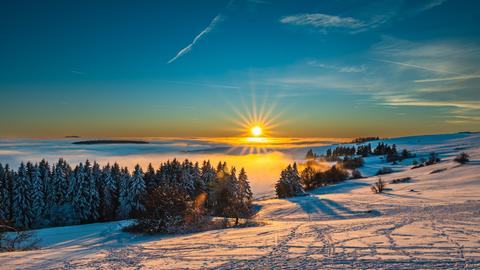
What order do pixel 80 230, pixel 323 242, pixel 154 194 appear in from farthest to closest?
pixel 80 230 < pixel 154 194 < pixel 323 242

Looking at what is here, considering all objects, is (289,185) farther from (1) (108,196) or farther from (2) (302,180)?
(1) (108,196)

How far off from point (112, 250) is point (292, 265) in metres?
11.1

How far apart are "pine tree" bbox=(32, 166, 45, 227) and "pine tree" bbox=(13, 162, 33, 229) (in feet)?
2.22

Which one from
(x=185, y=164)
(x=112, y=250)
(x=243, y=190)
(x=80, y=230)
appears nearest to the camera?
(x=112, y=250)

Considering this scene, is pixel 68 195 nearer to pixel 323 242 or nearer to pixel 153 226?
pixel 153 226

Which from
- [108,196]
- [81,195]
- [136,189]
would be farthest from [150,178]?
[81,195]

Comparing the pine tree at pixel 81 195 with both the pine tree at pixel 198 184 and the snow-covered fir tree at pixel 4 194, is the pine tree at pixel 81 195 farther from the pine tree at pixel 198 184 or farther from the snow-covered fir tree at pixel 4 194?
the pine tree at pixel 198 184

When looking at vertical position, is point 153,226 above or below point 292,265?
below

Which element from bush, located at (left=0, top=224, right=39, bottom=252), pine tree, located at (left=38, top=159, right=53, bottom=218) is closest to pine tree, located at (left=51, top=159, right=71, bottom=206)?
pine tree, located at (left=38, top=159, right=53, bottom=218)

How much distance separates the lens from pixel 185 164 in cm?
6812

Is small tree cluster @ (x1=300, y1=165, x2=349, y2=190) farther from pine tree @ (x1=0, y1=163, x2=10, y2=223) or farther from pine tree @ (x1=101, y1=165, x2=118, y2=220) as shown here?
pine tree @ (x1=0, y1=163, x2=10, y2=223)

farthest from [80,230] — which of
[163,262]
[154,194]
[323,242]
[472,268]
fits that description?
[472,268]

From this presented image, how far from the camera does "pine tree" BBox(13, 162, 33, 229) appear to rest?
5231cm

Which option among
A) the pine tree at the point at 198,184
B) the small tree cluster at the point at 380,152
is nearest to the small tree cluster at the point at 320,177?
the pine tree at the point at 198,184
